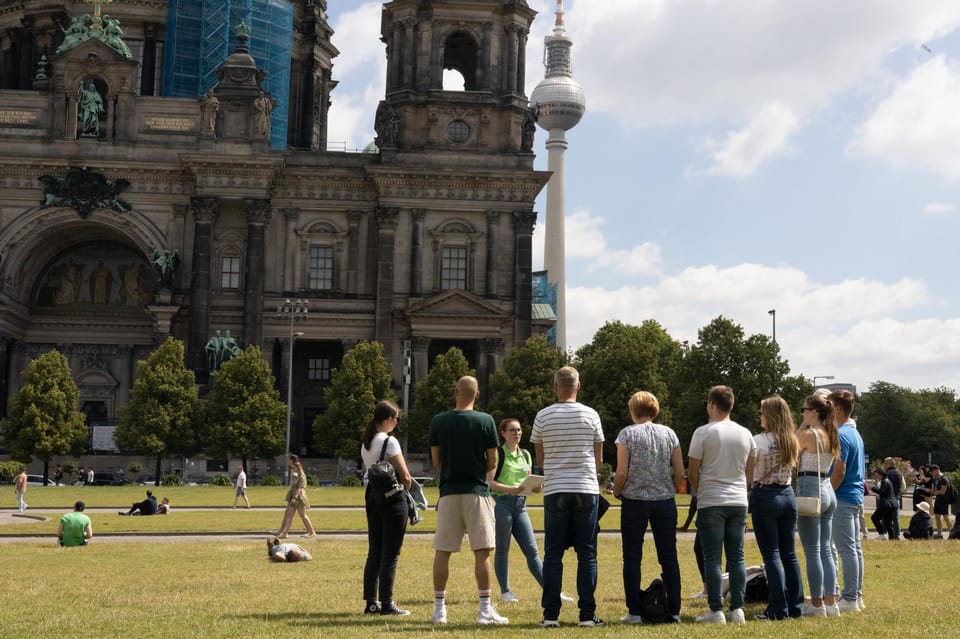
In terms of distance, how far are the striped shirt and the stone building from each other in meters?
59.3

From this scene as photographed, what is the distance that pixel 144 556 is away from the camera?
2233 cm

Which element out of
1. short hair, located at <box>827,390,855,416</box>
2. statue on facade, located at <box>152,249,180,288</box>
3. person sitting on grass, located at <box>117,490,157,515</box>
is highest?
statue on facade, located at <box>152,249,180,288</box>

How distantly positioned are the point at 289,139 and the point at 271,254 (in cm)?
1835

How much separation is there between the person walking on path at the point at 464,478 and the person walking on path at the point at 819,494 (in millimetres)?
3291

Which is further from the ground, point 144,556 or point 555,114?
point 555,114

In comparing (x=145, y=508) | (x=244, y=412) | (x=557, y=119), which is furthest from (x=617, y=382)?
(x=557, y=119)

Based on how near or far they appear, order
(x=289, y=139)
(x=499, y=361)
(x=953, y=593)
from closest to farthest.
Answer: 1. (x=953, y=593)
2. (x=499, y=361)
3. (x=289, y=139)

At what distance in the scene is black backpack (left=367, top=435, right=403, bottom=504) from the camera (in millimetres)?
13812

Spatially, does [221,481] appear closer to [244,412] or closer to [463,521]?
[244,412]

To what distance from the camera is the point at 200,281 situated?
72500 mm

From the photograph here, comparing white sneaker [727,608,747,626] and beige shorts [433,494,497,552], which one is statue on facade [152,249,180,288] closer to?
beige shorts [433,494,497,552]

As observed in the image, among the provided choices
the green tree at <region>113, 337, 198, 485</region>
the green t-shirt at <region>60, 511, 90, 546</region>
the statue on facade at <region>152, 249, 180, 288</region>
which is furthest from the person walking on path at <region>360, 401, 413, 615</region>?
the statue on facade at <region>152, 249, 180, 288</region>

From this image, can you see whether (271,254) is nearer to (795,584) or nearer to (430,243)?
(430,243)

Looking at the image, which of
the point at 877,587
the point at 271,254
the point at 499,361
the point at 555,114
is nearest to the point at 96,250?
the point at 271,254
